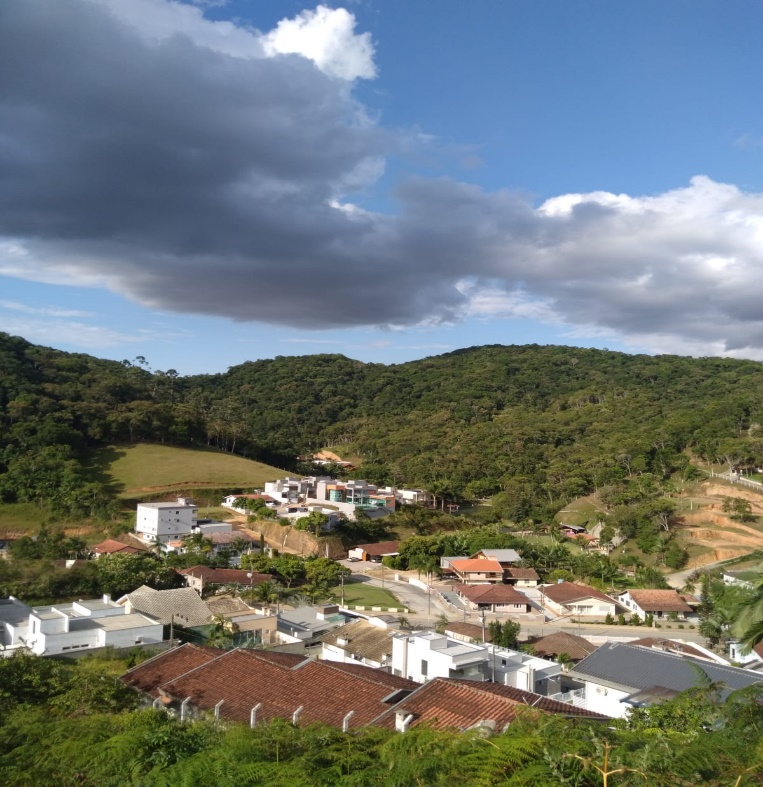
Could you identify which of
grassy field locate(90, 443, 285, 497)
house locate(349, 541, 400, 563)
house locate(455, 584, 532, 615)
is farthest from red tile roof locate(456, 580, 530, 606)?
grassy field locate(90, 443, 285, 497)

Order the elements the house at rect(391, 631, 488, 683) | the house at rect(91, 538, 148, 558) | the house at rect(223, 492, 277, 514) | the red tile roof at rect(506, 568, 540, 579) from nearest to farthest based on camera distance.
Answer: the house at rect(391, 631, 488, 683), the house at rect(91, 538, 148, 558), the red tile roof at rect(506, 568, 540, 579), the house at rect(223, 492, 277, 514)

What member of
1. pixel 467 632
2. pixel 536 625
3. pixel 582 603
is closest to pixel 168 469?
→ pixel 536 625

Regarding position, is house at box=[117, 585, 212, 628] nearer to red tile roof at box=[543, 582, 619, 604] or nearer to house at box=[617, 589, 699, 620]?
red tile roof at box=[543, 582, 619, 604]

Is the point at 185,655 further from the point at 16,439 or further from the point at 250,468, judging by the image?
the point at 250,468

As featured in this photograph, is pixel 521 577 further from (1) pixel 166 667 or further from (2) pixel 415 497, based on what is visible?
(1) pixel 166 667

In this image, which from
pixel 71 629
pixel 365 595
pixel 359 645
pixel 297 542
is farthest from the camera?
pixel 297 542

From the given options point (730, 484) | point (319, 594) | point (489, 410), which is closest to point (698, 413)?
point (730, 484)
